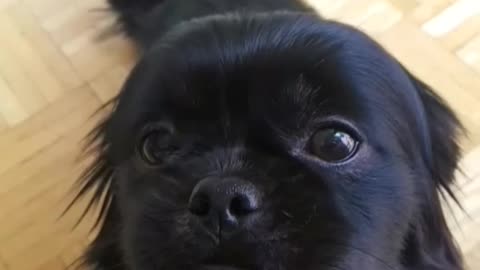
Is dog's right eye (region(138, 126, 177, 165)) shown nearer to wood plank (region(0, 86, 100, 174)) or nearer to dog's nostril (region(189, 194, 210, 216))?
dog's nostril (region(189, 194, 210, 216))

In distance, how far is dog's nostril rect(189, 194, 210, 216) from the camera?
0.94 meters

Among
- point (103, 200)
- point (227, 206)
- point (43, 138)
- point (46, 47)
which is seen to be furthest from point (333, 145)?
point (46, 47)

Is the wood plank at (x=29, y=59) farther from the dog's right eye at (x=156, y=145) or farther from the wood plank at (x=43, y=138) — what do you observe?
the dog's right eye at (x=156, y=145)

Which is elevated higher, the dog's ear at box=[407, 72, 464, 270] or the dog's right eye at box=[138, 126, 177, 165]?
the dog's right eye at box=[138, 126, 177, 165]

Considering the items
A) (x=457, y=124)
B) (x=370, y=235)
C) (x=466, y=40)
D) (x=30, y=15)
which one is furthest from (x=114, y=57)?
(x=370, y=235)

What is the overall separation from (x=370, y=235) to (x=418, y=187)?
157 mm

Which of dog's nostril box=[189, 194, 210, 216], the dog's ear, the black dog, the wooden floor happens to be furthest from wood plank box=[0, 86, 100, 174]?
dog's nostril box=[189, 194, 210, 216]

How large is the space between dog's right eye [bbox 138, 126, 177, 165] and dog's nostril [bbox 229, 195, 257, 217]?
7.2 inches

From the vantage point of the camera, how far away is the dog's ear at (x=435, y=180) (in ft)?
3.99

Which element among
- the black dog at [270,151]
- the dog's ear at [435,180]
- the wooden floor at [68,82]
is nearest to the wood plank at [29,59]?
the wooden floor at [68,82]

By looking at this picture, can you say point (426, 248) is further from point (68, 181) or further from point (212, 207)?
point (68, 181)

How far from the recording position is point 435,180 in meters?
1.25

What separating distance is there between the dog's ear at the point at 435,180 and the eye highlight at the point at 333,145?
19 cm

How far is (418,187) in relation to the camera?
3.86 feet
